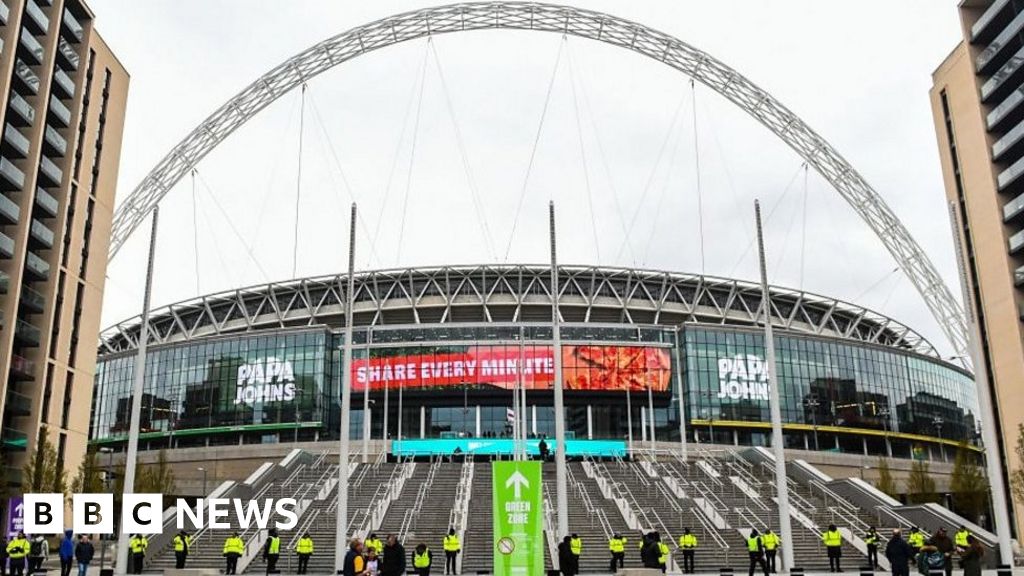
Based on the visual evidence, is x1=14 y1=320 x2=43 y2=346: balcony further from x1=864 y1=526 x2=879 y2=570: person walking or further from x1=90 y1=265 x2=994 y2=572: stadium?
x1=864 y1=526 x2=879 y2=570: person walking

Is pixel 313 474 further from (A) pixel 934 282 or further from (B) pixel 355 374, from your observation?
(A) pixel 934 282

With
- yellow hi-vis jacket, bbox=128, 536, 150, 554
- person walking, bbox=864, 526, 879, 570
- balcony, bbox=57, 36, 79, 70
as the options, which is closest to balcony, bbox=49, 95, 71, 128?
balcony, bbox=57, 36, 79, 70

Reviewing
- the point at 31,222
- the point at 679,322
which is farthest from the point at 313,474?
the point at 679,322

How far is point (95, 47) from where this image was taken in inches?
2800

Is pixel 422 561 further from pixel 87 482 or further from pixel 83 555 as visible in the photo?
pixel 87 482

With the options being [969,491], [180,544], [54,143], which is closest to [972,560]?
[180,544]

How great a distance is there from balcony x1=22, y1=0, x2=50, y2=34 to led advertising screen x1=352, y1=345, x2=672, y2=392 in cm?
4208

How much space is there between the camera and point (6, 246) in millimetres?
60125

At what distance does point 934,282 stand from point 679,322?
3548 cm

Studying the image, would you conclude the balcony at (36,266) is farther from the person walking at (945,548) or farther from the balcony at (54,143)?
the person walking at (945,548)

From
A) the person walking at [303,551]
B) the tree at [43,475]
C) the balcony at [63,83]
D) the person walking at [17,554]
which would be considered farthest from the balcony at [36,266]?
the person walking at [303,551]

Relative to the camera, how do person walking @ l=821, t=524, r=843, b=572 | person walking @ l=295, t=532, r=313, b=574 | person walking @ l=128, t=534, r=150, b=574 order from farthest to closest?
person walking @ l=128, t=534, r=150, b=574 → person walking @ l=295, t=532, r=313, b=574 → person walking @ l=821, t=524, r=843, b=572

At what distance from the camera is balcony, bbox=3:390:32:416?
59.0 meters

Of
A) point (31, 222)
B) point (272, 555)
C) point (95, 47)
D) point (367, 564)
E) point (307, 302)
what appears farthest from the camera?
point (307, 302)
